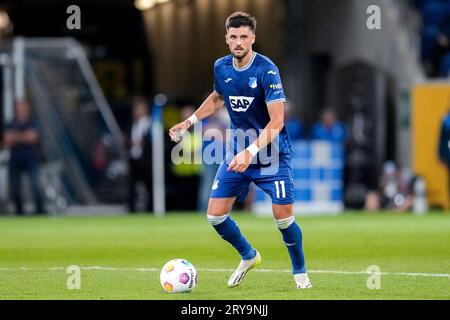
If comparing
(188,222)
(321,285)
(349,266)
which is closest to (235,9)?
(188,222)

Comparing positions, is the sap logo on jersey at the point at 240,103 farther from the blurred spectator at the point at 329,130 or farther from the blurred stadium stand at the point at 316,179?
the blurred spectator at the point at 329,130

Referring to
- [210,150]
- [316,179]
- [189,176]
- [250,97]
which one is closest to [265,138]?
[250,97]

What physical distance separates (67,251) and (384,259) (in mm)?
4240

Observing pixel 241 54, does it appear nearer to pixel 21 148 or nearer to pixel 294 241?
pixel 294 241

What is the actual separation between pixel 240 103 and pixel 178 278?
1.75 m

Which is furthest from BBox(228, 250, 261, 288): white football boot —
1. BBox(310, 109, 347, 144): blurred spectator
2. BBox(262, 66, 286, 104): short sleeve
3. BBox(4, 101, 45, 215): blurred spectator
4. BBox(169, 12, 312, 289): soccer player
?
BBox(310, 109, 347, 144): blurred spectator

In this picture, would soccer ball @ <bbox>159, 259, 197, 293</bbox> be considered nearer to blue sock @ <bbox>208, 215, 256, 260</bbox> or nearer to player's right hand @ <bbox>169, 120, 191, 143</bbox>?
blue sock @ <bbox>208, 215, 256, 260</bbox>

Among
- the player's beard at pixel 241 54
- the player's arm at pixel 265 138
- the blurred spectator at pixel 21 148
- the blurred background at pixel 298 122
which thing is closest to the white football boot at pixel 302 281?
the player's arm at pixel 265 138

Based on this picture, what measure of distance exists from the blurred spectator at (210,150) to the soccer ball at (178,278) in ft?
40.7

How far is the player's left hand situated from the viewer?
34.4 ft

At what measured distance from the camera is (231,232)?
37.2ft

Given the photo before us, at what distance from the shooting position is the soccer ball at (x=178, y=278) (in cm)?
1063

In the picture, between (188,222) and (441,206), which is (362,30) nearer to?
(441,206)
